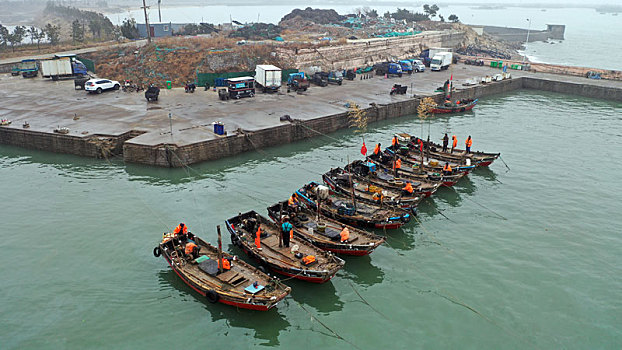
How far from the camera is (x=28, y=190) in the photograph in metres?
30.4

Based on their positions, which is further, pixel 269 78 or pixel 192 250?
pixel 269 78

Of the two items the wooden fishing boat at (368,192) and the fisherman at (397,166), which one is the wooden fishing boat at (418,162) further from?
the wooden fishing boat at (368,192)

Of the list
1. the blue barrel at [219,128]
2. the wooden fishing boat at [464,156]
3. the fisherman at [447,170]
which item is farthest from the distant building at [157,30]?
the fisherman at [447,170]

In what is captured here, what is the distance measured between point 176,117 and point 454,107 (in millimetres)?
34089

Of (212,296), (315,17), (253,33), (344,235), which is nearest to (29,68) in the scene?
(253,33)

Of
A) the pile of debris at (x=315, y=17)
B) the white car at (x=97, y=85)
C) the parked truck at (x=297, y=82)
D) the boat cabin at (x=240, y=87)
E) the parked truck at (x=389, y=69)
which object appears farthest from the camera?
the pile of debris at (x=315, y=17)

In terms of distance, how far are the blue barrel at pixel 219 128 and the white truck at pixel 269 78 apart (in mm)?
16996

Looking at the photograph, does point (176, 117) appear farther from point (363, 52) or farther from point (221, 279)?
point (363, 52)

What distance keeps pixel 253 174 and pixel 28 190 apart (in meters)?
16.0

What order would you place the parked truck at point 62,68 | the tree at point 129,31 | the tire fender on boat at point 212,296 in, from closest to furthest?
1. the tire fender on boat at point 212,296
2. the parked truck at point 62,68
3. the tree at point 129,31

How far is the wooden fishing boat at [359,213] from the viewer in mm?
25484

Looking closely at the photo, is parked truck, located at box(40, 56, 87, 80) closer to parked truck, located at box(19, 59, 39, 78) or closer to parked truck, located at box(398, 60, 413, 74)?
parked truck, located at box(19, 59, 39, 78)

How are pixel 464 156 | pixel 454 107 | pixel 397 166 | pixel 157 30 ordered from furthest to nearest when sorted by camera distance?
1. pixel 157 30
2. pixel 454 107
3. pixel 464 156
4. pixel 397 166

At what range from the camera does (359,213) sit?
26203 millimetres
